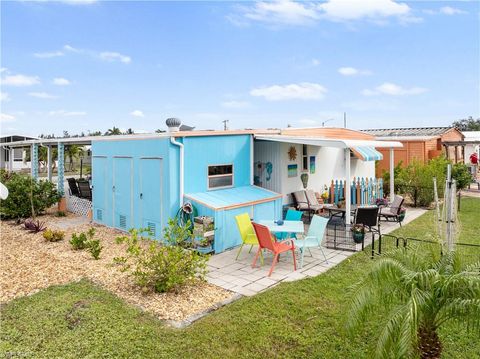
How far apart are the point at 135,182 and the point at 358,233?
6427 mm

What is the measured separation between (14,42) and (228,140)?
939 centimetres

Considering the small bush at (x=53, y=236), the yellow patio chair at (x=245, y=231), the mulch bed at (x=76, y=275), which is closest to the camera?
the mulch bed at (x=76, y=275)

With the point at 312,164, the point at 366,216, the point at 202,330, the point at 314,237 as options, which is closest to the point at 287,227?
the point at 314,237

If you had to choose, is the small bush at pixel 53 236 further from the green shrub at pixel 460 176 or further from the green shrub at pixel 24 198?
the green shrub at pixel 460 176

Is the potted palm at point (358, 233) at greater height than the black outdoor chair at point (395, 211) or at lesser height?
lesser

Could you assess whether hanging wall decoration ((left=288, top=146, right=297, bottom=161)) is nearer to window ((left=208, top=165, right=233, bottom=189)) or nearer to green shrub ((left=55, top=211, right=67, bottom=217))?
window ((left=208, top=165, right=233, bottom=189))

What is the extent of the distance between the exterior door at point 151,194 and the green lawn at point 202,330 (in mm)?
3650

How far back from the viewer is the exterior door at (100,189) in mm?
12523

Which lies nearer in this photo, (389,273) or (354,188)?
(389,273)

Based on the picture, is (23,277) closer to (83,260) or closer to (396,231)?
(83,260)

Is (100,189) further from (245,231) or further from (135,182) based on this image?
(245,231)

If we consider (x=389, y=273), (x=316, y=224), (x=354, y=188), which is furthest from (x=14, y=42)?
(x=389, y=273)

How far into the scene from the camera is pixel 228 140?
36.9ft

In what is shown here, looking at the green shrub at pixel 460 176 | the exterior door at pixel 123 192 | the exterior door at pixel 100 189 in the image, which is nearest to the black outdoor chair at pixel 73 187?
the exterior door at pixel 100 189
